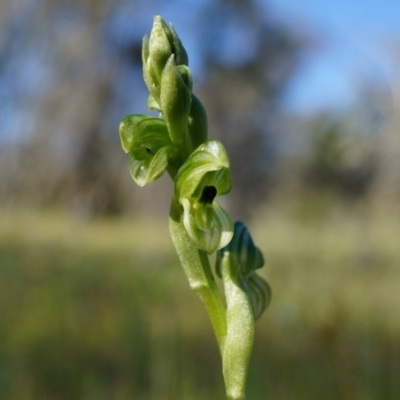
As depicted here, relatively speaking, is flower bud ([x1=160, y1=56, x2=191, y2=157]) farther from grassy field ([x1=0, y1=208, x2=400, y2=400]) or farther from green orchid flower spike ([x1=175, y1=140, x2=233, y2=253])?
grassy field ([x1=0, y1=208, x2=400, y2=400])

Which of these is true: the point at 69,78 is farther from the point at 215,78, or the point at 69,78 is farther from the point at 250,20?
the point at 250,20

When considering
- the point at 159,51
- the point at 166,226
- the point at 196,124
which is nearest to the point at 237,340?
the point at 196,124

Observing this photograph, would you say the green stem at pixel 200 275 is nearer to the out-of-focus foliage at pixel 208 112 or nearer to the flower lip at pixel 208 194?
the flower lip at pixel 208 194

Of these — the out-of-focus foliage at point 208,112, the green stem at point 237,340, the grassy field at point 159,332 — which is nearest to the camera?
the green stem at point 237,340

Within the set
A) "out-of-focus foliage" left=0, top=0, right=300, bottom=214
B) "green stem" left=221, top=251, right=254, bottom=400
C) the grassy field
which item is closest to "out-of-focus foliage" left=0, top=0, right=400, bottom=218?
"out-of-focus foliage" left=0, top=0, right=300, bottom=214

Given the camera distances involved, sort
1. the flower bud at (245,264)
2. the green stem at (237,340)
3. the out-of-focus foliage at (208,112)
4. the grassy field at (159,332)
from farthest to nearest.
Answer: the out-of-focus foliage at (208,112) → the grassy field at (159,332) → the flower bud at (245,264) → the green stem at (237,340)

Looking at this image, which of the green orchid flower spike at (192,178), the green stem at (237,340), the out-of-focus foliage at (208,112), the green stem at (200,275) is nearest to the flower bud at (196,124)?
the green orchid flower spike at (192,178)

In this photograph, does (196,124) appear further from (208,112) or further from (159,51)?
(208,112)
